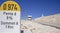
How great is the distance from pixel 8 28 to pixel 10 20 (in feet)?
0.79

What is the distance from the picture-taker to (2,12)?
4.89 metres

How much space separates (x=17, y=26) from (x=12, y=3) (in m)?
0.66

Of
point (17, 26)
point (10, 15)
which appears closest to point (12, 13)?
point (10, 15)

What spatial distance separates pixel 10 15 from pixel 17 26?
1.20 ft

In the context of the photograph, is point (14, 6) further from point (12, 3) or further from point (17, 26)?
point (17, 26)

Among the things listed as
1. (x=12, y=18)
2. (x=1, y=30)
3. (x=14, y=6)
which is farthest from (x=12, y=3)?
(x=1, y=30)

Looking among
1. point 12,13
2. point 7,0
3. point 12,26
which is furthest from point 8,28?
point 7,0

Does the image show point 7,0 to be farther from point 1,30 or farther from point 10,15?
point 1,30

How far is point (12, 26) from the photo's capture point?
496cm

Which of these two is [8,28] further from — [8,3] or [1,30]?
[8,3]

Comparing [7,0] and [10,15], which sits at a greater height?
[7,0]

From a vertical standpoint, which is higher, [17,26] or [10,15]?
[10,15]

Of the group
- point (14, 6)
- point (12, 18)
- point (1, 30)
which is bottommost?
point (1, 30)

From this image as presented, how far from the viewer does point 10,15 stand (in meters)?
4.90
